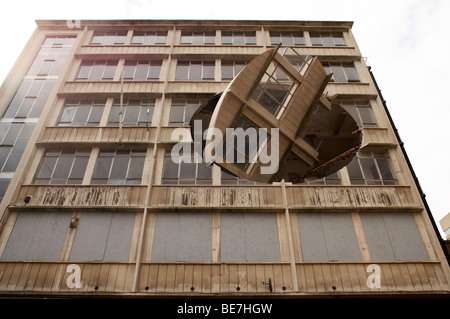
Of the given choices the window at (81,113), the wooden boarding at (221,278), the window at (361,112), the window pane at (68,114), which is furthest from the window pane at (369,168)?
the window pane at (68,114)

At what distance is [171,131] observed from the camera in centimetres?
1809

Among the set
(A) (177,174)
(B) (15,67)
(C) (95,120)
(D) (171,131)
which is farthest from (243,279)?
(B) (15,67)

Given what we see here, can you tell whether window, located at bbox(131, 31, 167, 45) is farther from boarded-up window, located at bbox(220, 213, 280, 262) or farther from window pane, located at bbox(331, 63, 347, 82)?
boarded-up window, located at bbox(220, 213, 280, 262)

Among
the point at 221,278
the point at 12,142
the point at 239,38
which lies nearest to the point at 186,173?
the point at 221,278

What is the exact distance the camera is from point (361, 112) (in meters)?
19.6

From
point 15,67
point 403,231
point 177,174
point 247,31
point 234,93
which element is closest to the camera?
point 234,93

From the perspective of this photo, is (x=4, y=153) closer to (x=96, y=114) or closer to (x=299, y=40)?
(x=96, y=114)

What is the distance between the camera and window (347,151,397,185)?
1644 centimetres

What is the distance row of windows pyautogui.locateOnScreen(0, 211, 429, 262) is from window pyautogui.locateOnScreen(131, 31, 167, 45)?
15250mm

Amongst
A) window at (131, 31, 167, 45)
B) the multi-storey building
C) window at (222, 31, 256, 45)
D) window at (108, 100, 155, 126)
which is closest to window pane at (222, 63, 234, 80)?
the multi-storey building

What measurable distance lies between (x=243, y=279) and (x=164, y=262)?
12.2 feet

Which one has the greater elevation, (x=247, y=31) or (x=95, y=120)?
(x=247, y=31)

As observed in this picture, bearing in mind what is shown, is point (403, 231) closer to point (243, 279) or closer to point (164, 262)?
point (243, 279)

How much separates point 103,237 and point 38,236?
126 inches
